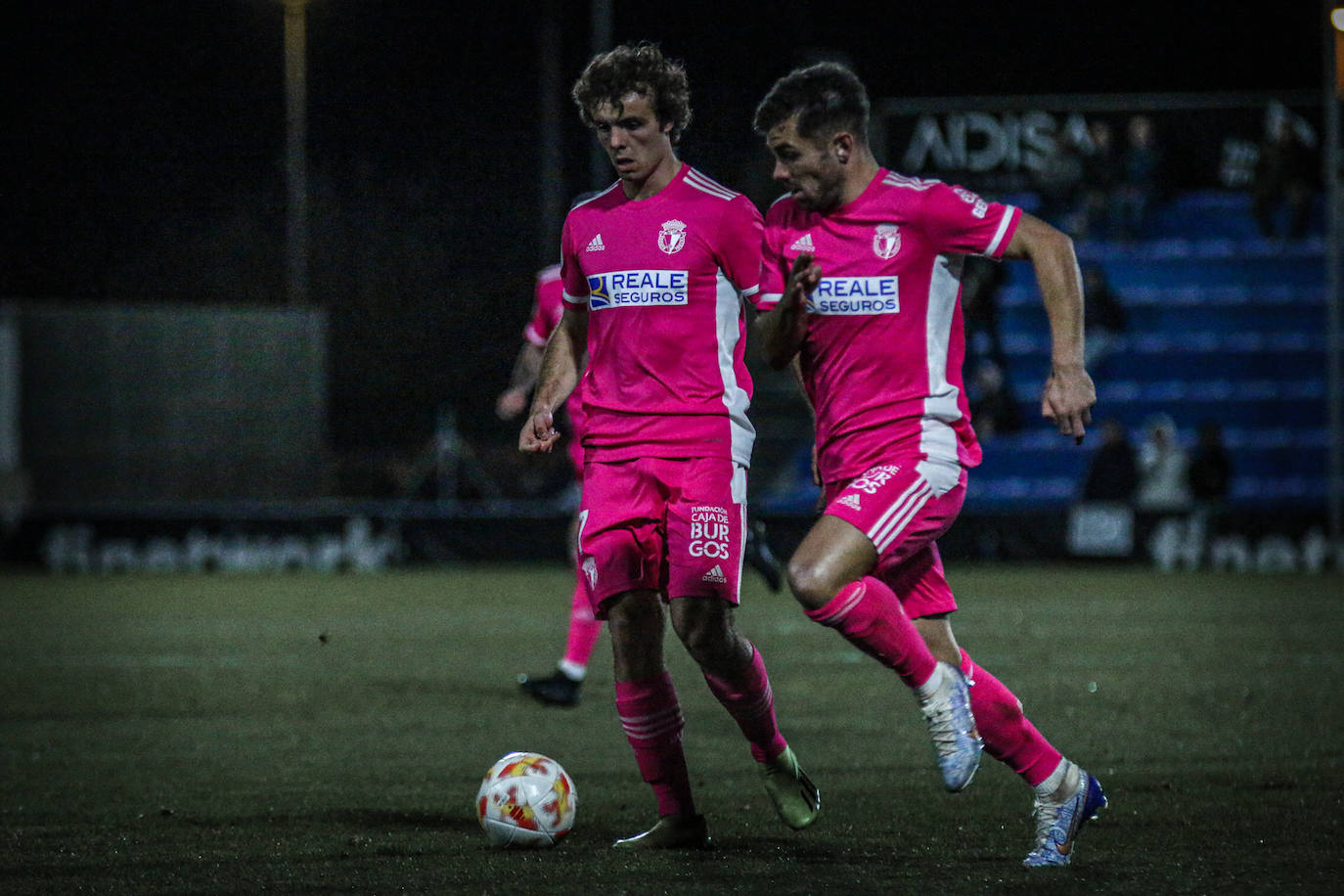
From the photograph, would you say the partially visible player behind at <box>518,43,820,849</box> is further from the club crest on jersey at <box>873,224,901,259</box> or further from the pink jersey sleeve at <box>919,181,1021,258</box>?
the pink jersey sleeve at <box>919,181,1021,258</box>

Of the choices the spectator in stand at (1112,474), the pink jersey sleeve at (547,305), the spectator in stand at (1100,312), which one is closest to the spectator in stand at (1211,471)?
the spectator in stand at (1112,474)

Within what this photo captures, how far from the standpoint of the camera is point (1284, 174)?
73.2 feet

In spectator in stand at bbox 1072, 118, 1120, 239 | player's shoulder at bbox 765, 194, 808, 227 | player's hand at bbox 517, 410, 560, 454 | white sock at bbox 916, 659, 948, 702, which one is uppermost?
spectator in stand at bbox 1072, 118, 1120, 239

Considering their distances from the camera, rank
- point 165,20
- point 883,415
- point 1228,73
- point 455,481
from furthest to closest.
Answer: point 165,20 < point 1228,73 < point 455,481 < point 883,415

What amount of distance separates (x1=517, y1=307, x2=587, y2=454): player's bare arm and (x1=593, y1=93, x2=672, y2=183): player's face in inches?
18.6

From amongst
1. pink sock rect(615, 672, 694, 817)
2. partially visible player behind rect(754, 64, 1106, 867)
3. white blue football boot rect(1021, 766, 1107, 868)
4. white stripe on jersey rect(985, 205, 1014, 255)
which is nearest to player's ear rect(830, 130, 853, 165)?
partially visible player behind rect(754, 64, 1106, 867)

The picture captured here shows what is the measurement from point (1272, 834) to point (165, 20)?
98.9 feet

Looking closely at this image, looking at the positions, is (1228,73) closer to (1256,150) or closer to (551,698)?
(1256,150)

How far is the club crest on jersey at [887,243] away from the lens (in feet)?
15.1

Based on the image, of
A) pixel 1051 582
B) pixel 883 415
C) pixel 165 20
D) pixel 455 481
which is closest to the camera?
pixel 883 415

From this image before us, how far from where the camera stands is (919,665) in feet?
14.0

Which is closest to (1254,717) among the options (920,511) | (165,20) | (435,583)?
(920,511)

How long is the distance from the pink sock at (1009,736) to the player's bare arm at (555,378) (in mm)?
1351

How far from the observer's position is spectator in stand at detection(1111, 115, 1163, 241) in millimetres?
22328
